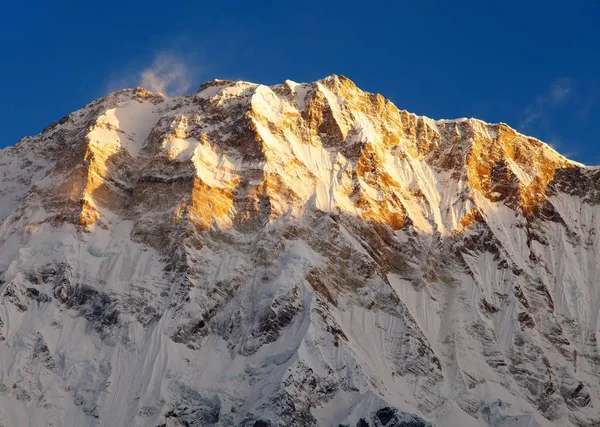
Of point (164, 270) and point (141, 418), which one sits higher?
point (164, 270)

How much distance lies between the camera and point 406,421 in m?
172

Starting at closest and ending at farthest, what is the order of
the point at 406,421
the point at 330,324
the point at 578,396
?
the point at 406,421, the point at 330,324, the point at 578,396

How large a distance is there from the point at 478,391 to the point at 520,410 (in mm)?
6576

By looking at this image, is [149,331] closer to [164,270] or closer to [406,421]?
[164,270]

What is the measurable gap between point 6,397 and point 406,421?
172 ft

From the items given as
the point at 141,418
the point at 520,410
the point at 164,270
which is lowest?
the point at 141,418

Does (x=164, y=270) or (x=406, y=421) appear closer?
(x=406, y=421)

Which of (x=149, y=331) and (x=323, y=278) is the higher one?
(x=323, y=278)

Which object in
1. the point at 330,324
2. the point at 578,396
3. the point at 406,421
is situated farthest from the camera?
the point at 578,396

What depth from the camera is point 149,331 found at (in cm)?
18862

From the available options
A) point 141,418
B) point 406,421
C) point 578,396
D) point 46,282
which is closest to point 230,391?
point 141,418

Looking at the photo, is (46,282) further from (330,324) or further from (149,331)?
(330,324)

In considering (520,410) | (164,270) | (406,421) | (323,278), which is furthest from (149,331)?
(520,410)

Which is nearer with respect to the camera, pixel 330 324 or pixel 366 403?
pixel 366 403
